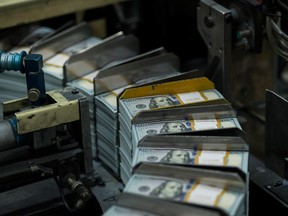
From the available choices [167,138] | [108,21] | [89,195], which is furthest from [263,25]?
[108,21]

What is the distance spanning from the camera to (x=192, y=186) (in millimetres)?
1141

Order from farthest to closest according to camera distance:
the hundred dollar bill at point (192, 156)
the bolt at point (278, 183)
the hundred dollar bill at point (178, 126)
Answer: the bolt at point (278, 183) → the hundred dollar bill at point (178, 126) → the hundred dollar bill at point (192, 156)

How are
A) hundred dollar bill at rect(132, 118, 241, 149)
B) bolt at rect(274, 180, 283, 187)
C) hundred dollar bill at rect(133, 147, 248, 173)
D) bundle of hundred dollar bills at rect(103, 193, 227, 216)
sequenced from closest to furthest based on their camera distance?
1. bundle of hundred dollar bills at rect(103, 193, 227, 216)
2. hundred dollar bill at rect(133, 147, 248, 173)
3. hundred dollar bill at rect(132, 118, 241, 149)
4. bolt at rect(274, 180, 283, 187)

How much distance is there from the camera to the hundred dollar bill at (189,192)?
1.09 metres

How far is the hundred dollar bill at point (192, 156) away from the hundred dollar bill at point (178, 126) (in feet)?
0.21

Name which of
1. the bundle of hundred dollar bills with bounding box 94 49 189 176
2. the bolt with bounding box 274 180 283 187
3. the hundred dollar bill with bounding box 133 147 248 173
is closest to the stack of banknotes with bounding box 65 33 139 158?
the bundle of hundred dollar bills with bounding box 94 49 189 176

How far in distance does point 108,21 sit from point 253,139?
0.71 metres

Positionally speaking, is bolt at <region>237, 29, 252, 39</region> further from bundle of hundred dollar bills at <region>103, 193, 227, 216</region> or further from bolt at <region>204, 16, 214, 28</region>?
bundle of hundred dollar bills at <region>103, 193, 227, 216</region>

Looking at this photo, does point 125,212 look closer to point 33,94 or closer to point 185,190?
point 185,190

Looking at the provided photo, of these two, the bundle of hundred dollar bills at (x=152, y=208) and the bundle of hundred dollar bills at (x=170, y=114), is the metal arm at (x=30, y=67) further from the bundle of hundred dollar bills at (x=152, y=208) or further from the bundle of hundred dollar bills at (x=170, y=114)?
the bundle of hundred dollar bills at (x=152, y=208)

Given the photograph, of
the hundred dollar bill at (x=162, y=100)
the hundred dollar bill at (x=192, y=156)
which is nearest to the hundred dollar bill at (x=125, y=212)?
the hundred dollar bill at (x=192, y=156)

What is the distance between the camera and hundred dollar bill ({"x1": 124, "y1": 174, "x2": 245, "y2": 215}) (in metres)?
1.09

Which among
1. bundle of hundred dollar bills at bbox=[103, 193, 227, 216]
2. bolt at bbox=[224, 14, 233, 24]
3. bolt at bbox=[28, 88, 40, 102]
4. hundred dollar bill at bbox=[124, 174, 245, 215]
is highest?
bolt at bbox=[224, 14, 233, 24]

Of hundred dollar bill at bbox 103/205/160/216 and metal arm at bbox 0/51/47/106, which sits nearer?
hundred dollar bill at bbox 103/205/160/216
